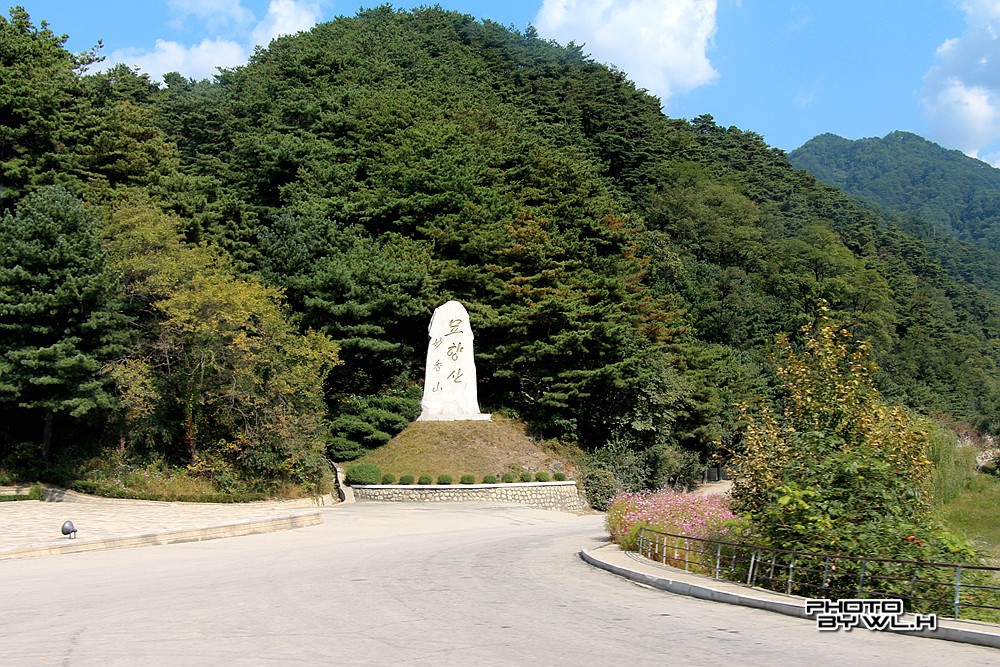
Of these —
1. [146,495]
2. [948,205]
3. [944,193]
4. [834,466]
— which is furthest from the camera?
[944,193]

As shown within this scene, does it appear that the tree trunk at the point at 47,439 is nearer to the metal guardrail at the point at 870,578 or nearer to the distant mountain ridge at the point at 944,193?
the metal guardrail at the point at 870,578

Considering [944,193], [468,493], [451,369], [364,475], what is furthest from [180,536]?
[944,193]

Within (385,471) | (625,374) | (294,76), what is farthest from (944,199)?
(385,471)

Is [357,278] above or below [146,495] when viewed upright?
above

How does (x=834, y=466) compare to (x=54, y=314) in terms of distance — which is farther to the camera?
(x=54, y=314)

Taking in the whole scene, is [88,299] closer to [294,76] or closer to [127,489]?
[127,489]

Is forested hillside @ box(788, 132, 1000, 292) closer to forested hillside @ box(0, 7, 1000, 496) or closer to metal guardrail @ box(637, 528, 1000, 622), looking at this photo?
forested hillside @ box(0, 7, 1000, 496)

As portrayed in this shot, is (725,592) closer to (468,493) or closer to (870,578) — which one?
(870,578)

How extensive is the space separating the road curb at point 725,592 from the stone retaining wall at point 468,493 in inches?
638

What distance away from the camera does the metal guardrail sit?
30.8 ft

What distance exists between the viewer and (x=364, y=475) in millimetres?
31703

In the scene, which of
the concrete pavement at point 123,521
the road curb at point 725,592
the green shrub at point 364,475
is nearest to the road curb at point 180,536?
the concrete pavement at point 123,521

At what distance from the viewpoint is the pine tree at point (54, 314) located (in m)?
26.2

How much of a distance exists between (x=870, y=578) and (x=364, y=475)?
23.8 meters
